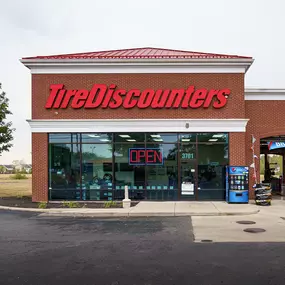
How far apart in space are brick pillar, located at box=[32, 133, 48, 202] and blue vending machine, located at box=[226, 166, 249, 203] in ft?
31.6

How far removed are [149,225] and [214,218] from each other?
9.49ft

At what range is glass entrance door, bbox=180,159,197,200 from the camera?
18.0 meters

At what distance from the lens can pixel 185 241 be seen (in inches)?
Answer: 370

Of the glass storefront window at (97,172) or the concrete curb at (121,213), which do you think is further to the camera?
the glass storefront window at (97,172)

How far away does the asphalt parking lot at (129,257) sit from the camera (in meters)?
6.38

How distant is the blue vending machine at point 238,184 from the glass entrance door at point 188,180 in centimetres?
191

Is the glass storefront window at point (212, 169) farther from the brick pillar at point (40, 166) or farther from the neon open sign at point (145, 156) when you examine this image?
the brick pillar at point (40, 166)

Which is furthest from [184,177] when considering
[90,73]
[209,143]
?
[90,73]

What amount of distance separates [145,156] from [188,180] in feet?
8.54

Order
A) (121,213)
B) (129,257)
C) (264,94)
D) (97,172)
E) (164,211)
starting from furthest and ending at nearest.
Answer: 1. (264,94)
2. (97,172)
3. (164,211)
4. (121,213)
5. (129,257)

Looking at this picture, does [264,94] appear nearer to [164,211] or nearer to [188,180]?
[188,180]

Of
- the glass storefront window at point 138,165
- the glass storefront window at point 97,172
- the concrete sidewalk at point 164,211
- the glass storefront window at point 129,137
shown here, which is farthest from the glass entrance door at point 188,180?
the glass storefront window at point 97,172

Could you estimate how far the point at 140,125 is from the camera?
18016mm

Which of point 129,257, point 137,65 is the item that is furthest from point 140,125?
point 129,257
